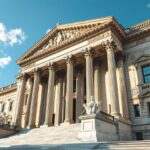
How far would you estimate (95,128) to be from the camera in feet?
47.8

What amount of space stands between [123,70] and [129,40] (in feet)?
12.8

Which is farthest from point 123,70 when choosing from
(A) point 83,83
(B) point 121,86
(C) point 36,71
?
(C) point 36,71

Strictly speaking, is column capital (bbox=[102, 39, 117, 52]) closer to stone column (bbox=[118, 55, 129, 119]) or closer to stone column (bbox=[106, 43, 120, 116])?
stone column (bbox=[106, 43, 120, 116])

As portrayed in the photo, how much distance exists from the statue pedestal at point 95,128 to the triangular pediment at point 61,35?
1138 cm

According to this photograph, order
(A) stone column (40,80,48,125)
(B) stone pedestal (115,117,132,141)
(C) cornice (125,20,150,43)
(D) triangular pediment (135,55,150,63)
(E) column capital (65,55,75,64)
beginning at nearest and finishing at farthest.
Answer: (B) stone pedestal (115,117,132,141)
(D) triangular pediment (135,55,150,63)
(C) cornice (125,20,150,43)
(E) column capital (65,55,75,64)
(A) stone column (40,80,48,125)

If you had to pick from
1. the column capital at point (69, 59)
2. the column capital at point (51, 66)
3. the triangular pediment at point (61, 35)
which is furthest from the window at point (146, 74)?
the column capital at point (51, 66)

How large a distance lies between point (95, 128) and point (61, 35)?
16.4 metres

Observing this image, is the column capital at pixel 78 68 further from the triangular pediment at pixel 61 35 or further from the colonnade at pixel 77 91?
the triangular pediment at pixel 61 35

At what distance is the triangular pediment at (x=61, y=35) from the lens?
23375 millimetres

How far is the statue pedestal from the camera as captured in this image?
1443 centimetres

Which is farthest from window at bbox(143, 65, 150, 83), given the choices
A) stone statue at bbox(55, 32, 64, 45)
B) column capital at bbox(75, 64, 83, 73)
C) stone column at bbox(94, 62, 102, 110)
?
stone statue at bbox(55, 32, 64, 45)

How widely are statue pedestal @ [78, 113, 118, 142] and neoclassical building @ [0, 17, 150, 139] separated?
5.70 ft

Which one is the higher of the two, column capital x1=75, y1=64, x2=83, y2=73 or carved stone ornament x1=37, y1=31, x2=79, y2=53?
carved stone ornament x1=37, y1=31, x2=79, y2=53

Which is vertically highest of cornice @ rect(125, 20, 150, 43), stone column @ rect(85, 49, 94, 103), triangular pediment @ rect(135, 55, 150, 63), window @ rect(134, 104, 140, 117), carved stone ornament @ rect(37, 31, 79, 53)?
carved stone ornament @ rect(37, 31, 79, 53)
